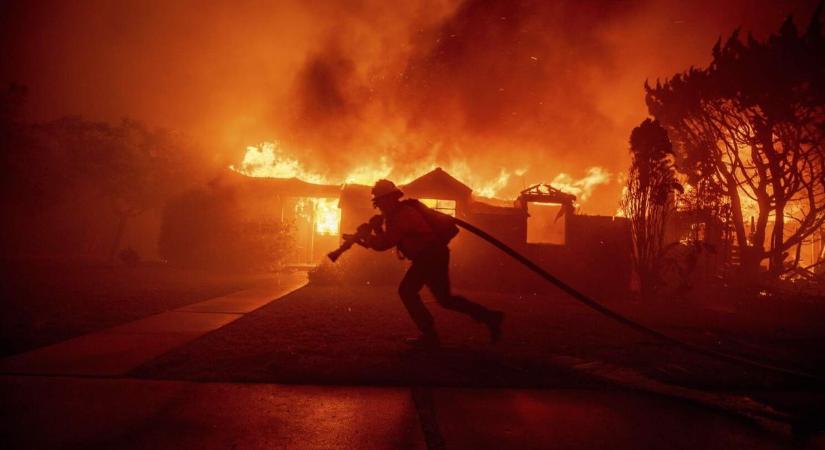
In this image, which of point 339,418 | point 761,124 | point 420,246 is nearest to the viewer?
point 339,418

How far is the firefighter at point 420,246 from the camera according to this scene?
4.48 m

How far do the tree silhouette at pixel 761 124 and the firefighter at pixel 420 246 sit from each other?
13.4 m

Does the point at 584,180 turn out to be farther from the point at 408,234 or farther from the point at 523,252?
the point at 408,234

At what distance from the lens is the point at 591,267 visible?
44.4 feet

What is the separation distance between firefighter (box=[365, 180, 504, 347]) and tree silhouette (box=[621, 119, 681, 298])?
8.81m

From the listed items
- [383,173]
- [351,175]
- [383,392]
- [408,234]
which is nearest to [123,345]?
[383,392]

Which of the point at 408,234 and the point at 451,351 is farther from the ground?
the point at 408,234

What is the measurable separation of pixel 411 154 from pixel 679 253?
74.6ft

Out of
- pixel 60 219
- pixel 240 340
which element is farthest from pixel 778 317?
pixel 60 219

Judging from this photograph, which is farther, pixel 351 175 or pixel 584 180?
pixel 584 180

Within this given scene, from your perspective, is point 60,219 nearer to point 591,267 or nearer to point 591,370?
point 591,267

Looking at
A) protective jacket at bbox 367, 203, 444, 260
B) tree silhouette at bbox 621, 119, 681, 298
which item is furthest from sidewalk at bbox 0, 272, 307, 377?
tree silhouette at bbox 621, 119, 681, 298

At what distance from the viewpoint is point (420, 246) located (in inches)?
177

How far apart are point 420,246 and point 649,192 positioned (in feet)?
31.5
